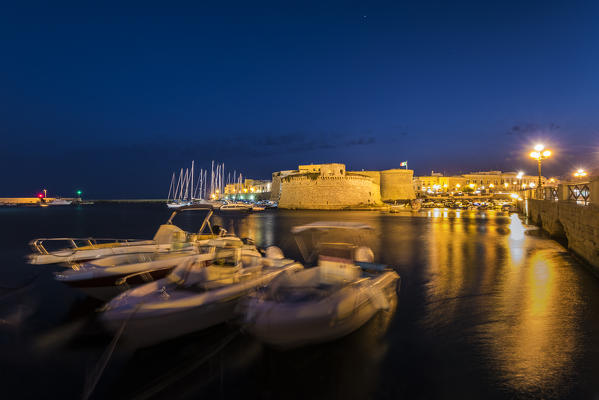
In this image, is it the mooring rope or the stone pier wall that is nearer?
the mooring rope

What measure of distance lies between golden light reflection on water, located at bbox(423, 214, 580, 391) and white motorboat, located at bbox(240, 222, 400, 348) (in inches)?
60.0

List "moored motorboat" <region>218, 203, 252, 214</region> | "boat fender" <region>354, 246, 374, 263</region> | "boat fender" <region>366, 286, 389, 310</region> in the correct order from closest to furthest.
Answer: "boat fender" <region>366, 286, 389, 310</region>
"boat fender" <region>354, 246, 374, 263</region>
"moored motorboat" <region>218, 203, 252, 214</region>

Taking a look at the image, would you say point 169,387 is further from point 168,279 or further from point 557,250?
point 557,250

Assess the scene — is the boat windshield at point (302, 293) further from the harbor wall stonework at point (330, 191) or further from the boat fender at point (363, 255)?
the harbor wall stonework at point (330, 191)

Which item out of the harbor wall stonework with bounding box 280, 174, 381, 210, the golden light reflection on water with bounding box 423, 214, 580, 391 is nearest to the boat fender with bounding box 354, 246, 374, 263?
the golden light reflection on water with bounding box 423, 214, 580, 391

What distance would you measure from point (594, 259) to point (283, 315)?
8.71 meters

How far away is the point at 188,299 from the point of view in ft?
14.9

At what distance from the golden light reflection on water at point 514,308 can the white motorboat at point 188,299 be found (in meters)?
3.32

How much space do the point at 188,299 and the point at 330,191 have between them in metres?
43.4

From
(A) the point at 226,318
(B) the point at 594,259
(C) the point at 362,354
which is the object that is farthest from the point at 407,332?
(B) the point at 594,259

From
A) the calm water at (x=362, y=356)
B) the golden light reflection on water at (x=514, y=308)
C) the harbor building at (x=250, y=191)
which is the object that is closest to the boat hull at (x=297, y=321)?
the calm water at (x=362, y=356)

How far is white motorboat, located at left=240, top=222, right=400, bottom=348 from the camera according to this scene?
4.01 meters

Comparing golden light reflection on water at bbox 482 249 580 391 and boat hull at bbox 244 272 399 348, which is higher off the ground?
boat hull at bbox 244 272 399 348

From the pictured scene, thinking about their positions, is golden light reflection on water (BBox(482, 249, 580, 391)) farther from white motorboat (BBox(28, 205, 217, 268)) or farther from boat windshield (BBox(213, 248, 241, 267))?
white motorboat (BBox(28, 205, 217, 268))
